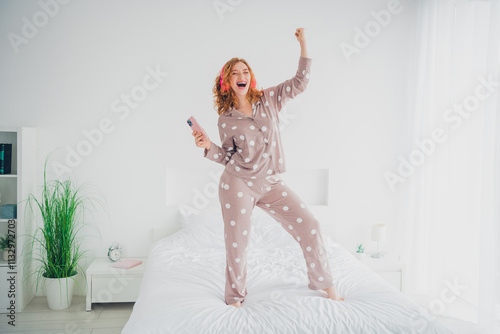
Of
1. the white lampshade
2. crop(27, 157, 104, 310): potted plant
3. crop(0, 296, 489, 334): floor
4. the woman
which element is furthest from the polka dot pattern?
crop(27, 157, 104, 310): potted plant

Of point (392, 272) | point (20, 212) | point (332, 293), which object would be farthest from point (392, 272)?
point (20, 212)

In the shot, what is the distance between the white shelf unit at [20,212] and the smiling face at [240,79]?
1.88 meters

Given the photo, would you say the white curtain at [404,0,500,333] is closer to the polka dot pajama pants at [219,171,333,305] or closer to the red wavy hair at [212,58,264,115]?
the polka dot pajama pants at [219,171,333,305]

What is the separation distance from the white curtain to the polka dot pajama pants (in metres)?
1.34

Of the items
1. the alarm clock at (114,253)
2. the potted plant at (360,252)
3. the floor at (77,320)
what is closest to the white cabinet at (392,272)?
the potted plant at (360,252)

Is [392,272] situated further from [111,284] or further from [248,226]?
[111,284]

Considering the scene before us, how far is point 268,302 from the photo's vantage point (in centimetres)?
198

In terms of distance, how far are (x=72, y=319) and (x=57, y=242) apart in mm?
→ 584

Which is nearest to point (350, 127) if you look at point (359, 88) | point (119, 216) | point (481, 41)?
point (359, 88)

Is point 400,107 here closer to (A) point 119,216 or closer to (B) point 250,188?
(B) point 250,188

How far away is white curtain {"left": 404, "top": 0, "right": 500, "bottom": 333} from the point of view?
273 centimetres

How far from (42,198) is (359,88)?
2.86m

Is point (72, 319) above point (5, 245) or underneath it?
underneath

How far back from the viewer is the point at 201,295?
2.09m
